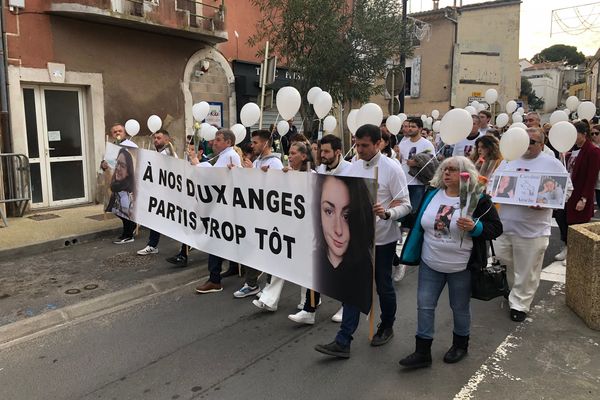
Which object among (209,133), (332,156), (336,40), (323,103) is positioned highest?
(336,40)

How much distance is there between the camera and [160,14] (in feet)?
36.1

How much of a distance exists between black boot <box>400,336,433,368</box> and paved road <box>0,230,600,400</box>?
71 millimetres

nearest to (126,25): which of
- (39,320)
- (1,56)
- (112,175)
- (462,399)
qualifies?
(1,56)

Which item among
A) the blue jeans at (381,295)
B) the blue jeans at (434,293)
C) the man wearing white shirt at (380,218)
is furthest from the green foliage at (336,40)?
the blue jeans at (434,293)

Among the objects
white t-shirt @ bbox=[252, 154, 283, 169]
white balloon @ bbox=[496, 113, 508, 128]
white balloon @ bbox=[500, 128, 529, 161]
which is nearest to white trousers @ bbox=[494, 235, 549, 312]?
white balloon @ bbox=[500, 128, 529, 161]

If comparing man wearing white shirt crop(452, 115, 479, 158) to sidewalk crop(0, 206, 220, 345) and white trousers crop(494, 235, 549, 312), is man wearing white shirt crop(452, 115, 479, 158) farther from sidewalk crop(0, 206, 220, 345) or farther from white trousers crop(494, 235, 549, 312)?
sidewalk crop(0, 206, 220, 345)

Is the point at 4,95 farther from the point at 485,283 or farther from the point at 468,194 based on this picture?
the point at 485,283

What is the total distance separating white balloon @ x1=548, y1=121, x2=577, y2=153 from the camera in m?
5.21

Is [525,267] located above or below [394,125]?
below

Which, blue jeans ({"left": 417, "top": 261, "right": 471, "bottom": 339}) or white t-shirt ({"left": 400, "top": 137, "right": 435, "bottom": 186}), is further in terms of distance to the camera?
white t-shirt ({"left": 400, "top": 137, "right": 435, "bottom": 186})

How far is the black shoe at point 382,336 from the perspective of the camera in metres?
4.12

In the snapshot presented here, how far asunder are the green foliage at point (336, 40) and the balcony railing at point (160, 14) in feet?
4.01

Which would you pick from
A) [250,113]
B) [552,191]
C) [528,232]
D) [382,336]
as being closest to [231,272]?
[250,113]

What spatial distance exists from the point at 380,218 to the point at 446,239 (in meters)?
0.53
